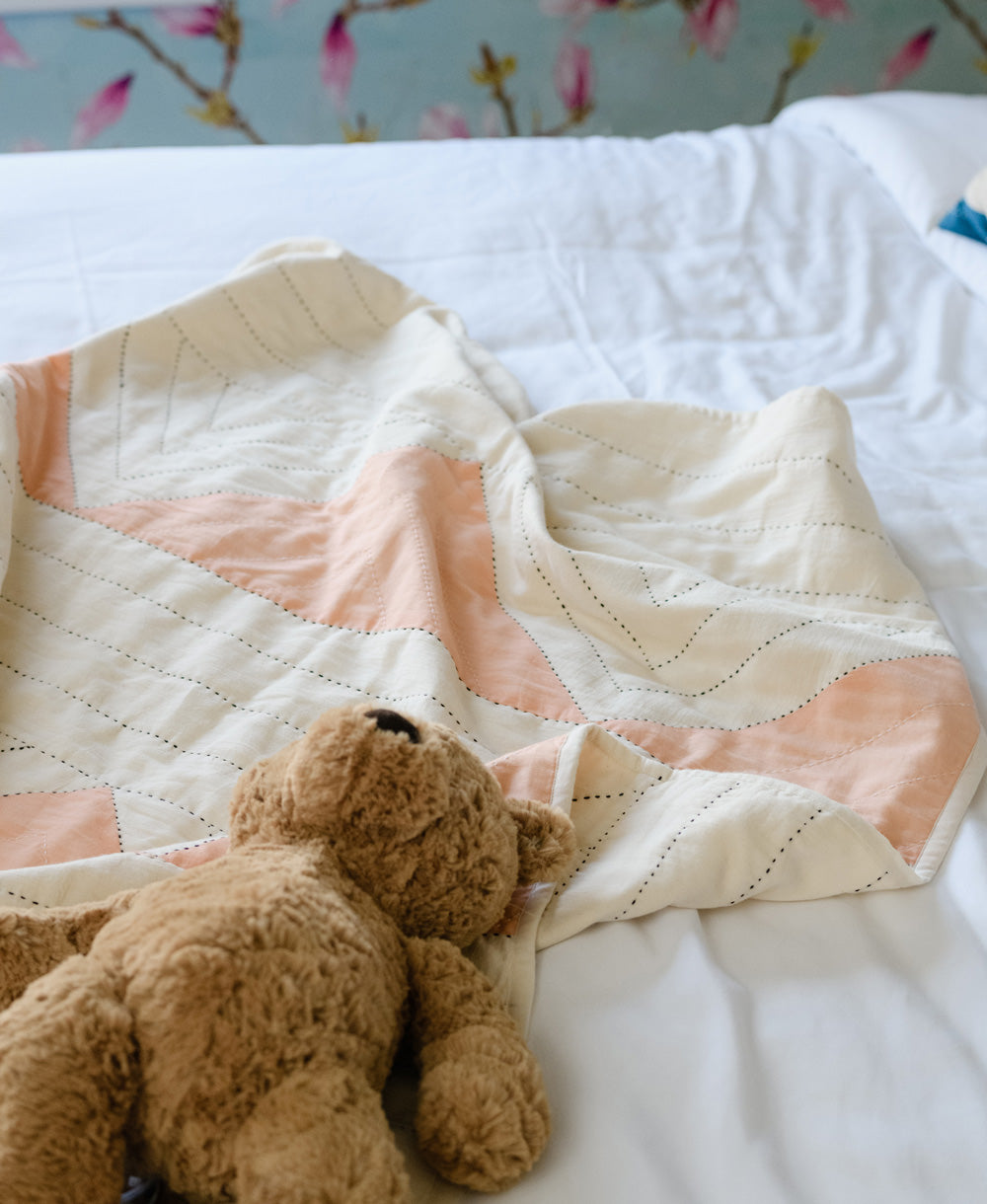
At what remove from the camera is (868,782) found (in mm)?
761

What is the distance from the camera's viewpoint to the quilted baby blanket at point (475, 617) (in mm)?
679

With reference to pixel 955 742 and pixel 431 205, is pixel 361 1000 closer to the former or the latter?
pixel 955 742

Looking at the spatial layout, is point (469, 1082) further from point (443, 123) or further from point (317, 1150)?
point (443, 123)

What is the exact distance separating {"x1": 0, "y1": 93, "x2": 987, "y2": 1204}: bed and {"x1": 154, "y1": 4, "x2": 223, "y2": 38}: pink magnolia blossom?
36.9 inches

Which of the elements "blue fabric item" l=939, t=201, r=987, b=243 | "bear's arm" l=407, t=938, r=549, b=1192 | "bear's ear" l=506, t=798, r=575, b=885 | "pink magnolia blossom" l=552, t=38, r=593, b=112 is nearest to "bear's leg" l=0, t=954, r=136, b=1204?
Result: "bear's arm" l=407, t=938, r=549, b=1192

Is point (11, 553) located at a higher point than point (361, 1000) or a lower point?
lower

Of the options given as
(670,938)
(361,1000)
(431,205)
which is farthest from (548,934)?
(431,205)

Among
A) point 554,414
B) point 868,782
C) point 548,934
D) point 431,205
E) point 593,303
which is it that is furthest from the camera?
point 431,205

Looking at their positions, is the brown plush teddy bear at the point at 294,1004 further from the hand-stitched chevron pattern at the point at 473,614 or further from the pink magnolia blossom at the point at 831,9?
the pink magnolia blossom at the point at 831,9

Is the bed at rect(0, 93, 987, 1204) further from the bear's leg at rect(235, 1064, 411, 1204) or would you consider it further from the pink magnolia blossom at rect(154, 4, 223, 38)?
the pink magnolia blossom at rect(154, 4, 223, 38)

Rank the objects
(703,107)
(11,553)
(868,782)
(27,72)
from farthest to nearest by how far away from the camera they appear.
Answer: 1. (703,107)
2. (27,72)
3. (11,553)
4. (868,782)

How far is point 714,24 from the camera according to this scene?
2.49m

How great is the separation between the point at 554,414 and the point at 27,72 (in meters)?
1.87

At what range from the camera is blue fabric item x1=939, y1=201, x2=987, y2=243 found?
1.52m
